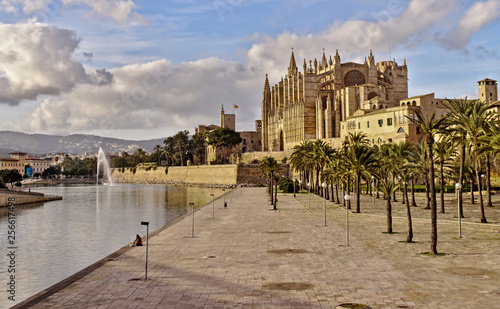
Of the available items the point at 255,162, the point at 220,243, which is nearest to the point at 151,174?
the point at 255,162

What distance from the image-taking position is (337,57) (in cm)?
9344

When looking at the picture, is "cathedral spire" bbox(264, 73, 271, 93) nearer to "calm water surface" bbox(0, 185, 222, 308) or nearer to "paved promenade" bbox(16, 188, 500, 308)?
"calm water surface" bbox(0, 185, 222, 308)

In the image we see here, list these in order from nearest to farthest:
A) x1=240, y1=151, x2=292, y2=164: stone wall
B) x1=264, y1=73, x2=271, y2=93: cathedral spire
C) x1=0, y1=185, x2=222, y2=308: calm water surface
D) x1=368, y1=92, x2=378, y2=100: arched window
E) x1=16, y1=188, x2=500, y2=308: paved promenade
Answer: x1=16, y1=188, x2=500, y2=308: paved promenade → x1=0, y1=185, x2=222, y2=308: calm water surface → x1=368, y1=92, x2=378, y2=100: arched window → x1=240, y1=151, x2=292, y2=164: stone wall → x1=264, y1=73, x2=271, y2=93: cathedral spire

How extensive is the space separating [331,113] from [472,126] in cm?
5851

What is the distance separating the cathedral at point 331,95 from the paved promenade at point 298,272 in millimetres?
62181

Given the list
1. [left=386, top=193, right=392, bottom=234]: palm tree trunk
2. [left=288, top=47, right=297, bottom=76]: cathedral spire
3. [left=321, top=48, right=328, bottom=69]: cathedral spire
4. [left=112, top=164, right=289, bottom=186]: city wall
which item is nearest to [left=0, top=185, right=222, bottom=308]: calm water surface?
[left=386, top=193, right=392, bottom=234]: palm tree trunk

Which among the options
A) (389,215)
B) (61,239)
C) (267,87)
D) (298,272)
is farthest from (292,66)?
(298,272)

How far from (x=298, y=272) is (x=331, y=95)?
8121 cm

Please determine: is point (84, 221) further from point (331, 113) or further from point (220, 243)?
point (331, 113)

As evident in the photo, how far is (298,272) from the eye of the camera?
14.3 meters

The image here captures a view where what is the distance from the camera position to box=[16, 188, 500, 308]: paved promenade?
1123 centimetres

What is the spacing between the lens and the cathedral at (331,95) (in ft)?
275

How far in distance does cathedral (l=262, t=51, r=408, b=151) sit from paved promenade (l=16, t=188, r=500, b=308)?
62181 millimetres

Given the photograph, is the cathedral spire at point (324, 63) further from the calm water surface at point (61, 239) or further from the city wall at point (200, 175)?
the calm water surface at point (61, 239)
